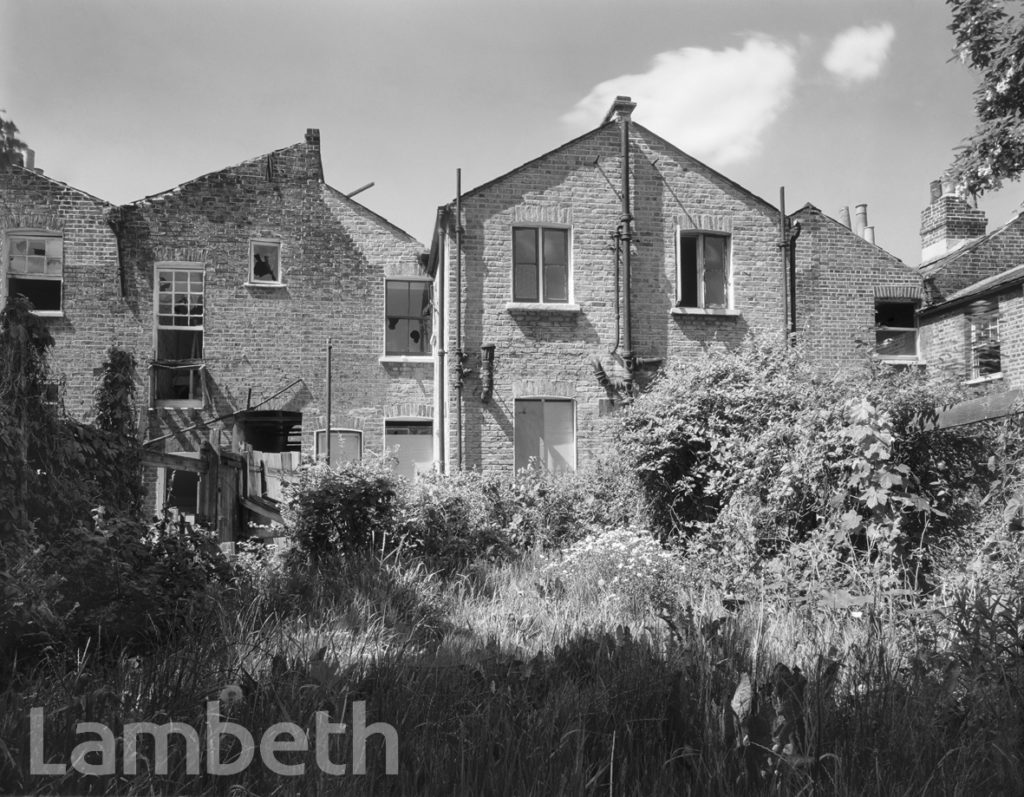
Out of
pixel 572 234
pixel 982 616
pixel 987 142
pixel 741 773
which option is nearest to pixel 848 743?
pixel 741 773

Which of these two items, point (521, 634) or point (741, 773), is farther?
point (521, 634)

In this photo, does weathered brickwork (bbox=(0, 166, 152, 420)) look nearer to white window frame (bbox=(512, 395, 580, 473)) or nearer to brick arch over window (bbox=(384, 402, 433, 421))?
brick arch over window (bbox=(384, 402, 433, 421))

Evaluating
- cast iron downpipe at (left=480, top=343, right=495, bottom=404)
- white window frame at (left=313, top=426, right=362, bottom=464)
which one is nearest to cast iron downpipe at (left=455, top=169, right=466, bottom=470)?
cast iron downpipe at (left=480, top=343, right=495, bottom=404)

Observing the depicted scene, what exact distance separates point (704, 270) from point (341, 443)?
7.71 m

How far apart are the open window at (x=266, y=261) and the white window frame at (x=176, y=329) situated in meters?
0.99

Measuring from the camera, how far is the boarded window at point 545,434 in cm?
1617

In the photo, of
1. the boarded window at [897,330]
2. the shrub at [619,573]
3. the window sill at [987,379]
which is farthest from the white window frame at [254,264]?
the window sill at [987,379]

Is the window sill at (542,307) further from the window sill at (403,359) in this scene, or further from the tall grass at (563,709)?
the tall grass at (563,709)

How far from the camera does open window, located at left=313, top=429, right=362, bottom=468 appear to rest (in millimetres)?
17625

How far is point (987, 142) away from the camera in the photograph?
531 inches

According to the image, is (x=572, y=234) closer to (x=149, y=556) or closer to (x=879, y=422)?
(x=879, y=422)

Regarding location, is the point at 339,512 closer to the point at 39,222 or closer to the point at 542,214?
the point at 542,214

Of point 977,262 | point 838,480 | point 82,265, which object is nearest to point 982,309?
point 977,262

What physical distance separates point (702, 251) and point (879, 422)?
10.6 metres
